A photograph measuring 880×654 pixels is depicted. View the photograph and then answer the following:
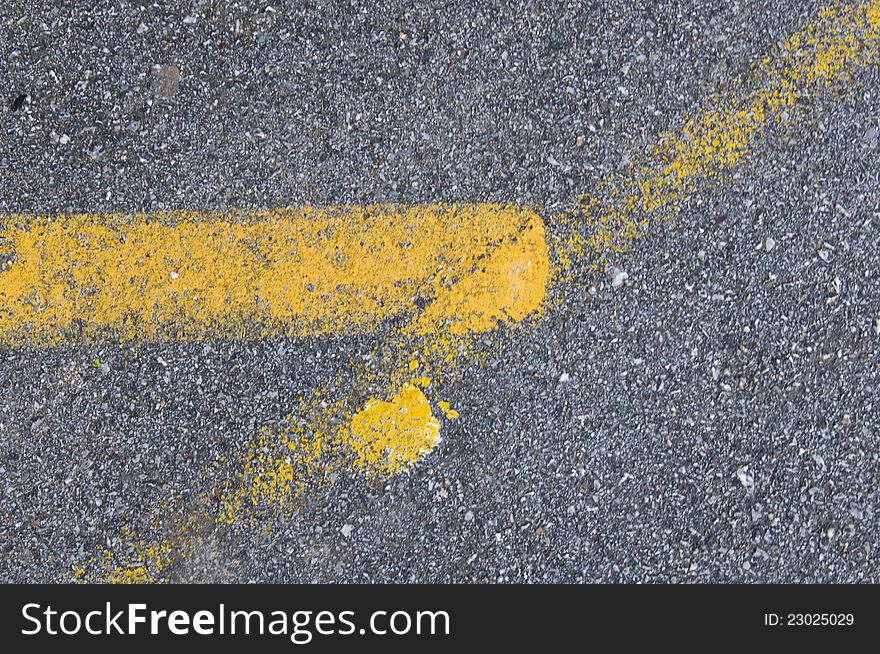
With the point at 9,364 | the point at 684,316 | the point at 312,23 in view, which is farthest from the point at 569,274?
the point at 9,364

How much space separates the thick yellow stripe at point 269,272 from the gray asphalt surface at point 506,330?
0.07m

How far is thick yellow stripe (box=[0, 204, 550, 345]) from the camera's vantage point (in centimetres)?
184

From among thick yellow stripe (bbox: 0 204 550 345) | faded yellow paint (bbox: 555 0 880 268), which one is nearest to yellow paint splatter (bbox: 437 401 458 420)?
thick yellow stripe (bbox: 0 204 550 345)

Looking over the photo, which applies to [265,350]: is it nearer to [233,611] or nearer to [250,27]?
[233,611]

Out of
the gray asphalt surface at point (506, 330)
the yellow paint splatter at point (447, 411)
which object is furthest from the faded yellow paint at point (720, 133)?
the yellow paint splatter at point (447, 411)

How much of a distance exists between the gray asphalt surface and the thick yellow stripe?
7 cm

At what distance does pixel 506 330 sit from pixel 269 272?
80 centimetres

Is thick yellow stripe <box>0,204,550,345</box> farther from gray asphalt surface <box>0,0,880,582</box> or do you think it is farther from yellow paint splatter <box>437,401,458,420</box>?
yellow paint splatter <box>437,401,458,420</box>

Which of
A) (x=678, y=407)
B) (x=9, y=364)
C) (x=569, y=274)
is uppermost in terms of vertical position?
(x=569, y=274)

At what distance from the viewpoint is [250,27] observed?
6.07 ft

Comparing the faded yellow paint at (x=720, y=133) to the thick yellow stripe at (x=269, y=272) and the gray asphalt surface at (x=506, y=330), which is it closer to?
the gray asphalt surface at (x=506, y=330)

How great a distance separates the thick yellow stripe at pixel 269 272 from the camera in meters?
1.84

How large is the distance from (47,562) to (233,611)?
0.63 metres

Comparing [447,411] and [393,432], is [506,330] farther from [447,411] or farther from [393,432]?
[393,432]
